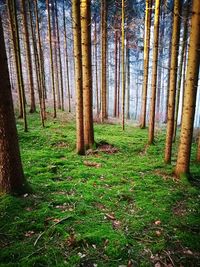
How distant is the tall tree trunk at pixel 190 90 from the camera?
19.7ft

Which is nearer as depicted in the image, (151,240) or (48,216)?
(151,240)

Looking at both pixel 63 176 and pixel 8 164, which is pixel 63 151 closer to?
pixel 63 176

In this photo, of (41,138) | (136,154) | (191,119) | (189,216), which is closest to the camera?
(189,216)

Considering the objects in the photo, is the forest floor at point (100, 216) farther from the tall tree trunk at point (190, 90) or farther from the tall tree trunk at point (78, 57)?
the tall tree trunk at point (78, 57)

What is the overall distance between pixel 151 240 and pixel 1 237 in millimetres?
2791

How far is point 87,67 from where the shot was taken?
28.9ft

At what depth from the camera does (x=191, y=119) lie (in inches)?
258

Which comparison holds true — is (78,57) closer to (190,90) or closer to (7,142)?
(190,90)

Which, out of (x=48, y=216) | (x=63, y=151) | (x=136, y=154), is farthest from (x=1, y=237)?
(x=136, y=154)

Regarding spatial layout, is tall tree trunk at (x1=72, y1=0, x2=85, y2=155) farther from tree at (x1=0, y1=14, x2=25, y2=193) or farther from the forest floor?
tree at (x1=0, y1=14, x2=25, y2=193)

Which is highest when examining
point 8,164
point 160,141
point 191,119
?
point 191,119

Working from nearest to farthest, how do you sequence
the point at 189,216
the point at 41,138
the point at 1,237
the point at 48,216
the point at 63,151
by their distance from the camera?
1. the point at 1,237
2. the point at 48,216
3. the point at 189,216
4. the point at 63,151
5. the point at 41,138

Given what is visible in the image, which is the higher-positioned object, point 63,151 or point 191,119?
point 191,119

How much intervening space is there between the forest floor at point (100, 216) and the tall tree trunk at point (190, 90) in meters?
0.69
